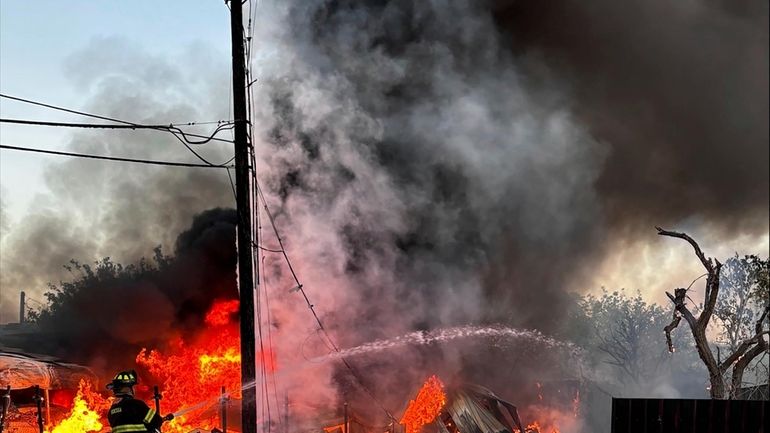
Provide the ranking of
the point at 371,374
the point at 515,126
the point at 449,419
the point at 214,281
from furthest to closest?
the point at 515,126 → the point at 214,281 → the point at 371,374 → the point at 449,419

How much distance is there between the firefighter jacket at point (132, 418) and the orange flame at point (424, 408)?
1230 centimetres

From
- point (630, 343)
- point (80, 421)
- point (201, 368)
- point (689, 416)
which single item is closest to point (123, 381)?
point (689, 416)

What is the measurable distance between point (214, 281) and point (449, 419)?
8836 millimetres

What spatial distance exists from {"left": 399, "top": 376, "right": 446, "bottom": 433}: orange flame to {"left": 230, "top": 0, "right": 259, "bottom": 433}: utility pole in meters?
9.82

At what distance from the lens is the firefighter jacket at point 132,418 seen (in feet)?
30.3

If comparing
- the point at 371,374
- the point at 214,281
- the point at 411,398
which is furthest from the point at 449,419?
the point at 214,281

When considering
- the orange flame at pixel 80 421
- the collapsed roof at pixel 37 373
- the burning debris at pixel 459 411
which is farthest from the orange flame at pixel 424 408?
the collapsed roof at pixel 37 373

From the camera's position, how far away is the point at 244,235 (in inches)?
468

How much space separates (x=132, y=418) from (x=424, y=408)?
12.9 m

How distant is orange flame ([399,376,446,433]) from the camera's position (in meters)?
20.7

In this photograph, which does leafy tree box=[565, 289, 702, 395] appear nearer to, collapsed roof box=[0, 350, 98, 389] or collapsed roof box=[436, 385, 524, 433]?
collapsed roof box=[436, 385, 524, 433]

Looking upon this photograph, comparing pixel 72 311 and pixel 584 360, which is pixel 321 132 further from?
pixel 584 360

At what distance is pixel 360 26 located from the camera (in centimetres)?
2414

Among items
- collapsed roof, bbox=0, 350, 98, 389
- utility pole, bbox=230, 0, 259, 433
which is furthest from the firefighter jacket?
collapsed roof, bbox=0, 350, 98, 389
